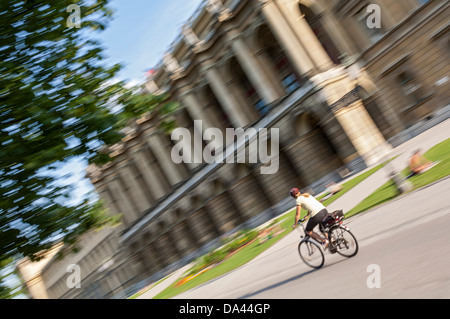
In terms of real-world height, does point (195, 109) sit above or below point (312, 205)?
above

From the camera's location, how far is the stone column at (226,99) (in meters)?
41.1

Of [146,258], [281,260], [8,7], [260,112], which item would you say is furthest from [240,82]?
[8,7]

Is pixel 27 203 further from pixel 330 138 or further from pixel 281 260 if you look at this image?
pixel 330 138

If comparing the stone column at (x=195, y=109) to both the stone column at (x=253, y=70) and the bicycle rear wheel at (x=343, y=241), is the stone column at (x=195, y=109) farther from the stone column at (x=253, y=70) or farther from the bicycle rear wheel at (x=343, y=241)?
the bicycle rear wheel at (x=343, y=241)

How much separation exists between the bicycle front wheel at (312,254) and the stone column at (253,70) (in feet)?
89.5

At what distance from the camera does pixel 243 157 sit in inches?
1547

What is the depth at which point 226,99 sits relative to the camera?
41.6 meters

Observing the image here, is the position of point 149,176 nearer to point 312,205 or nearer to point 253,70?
point 253,70

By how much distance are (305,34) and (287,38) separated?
132 cm

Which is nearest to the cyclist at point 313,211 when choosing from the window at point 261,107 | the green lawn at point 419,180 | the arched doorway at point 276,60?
the green lawn at point 419,180

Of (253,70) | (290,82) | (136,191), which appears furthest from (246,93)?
(136,191)

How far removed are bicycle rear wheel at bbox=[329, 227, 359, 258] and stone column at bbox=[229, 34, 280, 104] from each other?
27.8 metres

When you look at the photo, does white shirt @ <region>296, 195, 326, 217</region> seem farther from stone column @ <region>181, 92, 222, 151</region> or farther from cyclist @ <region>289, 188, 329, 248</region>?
stone column @ <region>181, 92, 222, 151</region>

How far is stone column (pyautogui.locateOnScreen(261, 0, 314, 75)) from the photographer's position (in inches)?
1331
